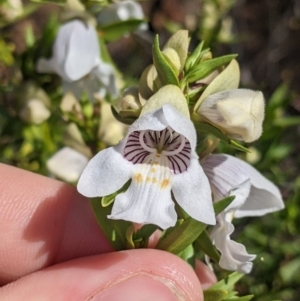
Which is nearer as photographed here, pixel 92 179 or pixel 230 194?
pixel 92 179

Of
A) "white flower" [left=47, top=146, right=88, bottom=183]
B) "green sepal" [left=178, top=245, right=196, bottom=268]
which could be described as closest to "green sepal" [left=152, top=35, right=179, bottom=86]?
"green sepal" [left=178, top=245, right=196, bottom=268]

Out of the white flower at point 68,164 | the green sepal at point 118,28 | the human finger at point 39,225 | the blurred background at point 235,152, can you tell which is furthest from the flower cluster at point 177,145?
the green sepal at point 118,28

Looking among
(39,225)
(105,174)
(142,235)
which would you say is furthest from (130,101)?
(39,225)

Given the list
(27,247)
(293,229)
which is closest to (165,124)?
(27,247)

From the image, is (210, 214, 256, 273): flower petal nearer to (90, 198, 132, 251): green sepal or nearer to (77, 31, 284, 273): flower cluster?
(77, 31, 284, 273): flower cluster

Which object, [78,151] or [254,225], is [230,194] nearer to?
[78,151]

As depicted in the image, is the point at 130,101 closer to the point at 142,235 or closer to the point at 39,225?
the point at 142,235

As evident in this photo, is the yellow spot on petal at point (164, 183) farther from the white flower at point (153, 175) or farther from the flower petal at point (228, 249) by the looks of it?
the flower petal at point (228, 249)
